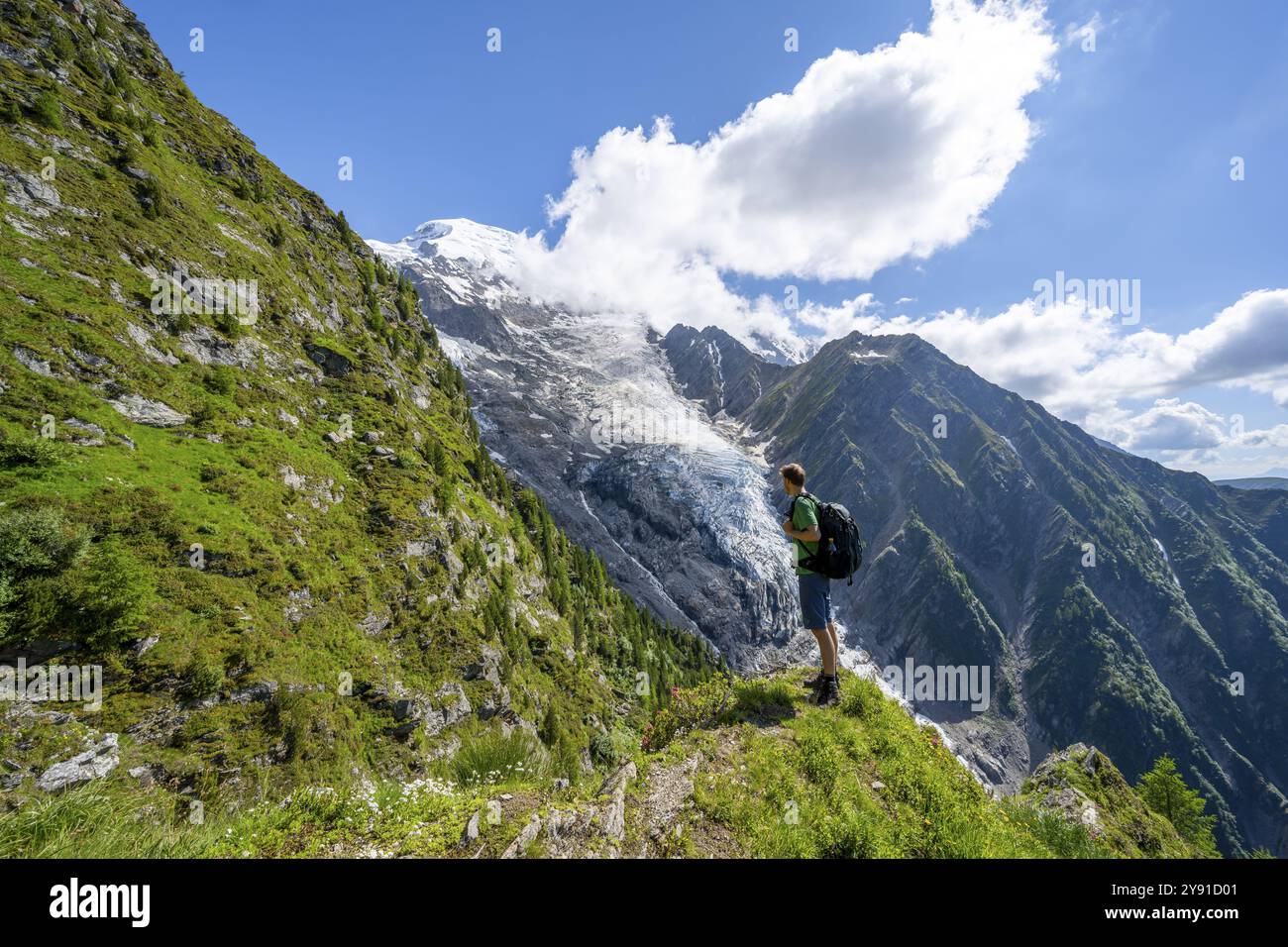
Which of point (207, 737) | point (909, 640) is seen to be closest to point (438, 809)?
point (207, 737)

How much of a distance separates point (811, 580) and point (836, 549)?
0.88 metres

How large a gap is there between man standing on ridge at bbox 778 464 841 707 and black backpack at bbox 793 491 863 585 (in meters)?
0.13

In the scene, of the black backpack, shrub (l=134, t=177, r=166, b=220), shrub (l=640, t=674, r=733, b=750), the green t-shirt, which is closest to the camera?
the green t-shirt

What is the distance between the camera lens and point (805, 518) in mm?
9656

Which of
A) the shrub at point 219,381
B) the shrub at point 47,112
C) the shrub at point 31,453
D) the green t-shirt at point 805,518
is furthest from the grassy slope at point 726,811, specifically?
the shrub at point 47,112

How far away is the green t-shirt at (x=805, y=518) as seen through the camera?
963 cm

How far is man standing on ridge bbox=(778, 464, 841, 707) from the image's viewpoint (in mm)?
9672

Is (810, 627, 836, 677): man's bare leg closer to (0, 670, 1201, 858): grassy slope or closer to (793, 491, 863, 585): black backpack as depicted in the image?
(0, 670, 1201, 858): grassy slope

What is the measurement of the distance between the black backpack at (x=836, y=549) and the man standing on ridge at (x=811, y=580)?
0.13 meters

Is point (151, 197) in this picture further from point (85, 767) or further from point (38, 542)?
point (85, 767)

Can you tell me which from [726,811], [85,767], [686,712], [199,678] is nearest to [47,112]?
[199,678]

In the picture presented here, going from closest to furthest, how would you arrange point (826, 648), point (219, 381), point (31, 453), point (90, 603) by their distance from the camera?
point (826, 648) → point (90, 603) → point (31, 453) → point (219, 381)

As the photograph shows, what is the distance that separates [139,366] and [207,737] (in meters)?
25.3

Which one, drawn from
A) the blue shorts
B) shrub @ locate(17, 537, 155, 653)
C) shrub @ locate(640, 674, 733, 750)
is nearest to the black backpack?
the blue shorts
